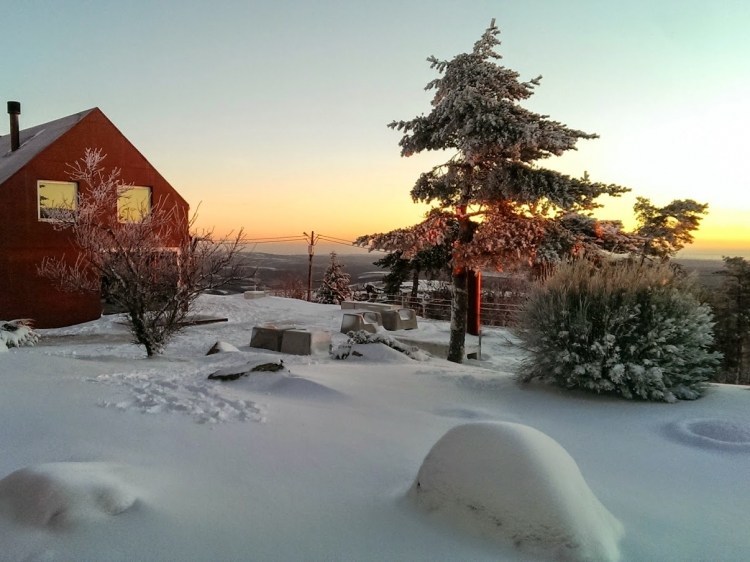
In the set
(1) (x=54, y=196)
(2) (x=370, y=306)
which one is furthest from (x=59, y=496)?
(2) (x=370, y=306)

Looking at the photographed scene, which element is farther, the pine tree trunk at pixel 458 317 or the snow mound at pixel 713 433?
the pine tree trunk at pixel 458 317

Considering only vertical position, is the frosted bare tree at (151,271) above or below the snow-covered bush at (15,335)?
above

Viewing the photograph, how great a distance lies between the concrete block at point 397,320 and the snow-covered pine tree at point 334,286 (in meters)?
15.9

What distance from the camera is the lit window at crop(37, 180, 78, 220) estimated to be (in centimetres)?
1731

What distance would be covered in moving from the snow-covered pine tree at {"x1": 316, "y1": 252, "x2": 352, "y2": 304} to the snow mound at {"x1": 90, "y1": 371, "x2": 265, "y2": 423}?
28.4m

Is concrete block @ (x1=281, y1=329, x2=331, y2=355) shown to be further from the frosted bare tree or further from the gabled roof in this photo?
the gabled roof

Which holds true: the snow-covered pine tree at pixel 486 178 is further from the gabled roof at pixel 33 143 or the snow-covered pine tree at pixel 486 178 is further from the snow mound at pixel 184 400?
the gabled roof at pixel 33 143

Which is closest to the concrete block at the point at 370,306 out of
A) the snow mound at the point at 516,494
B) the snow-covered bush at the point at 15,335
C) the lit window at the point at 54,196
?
the lit window at the point at 54,196

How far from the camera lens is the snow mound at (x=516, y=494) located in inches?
108

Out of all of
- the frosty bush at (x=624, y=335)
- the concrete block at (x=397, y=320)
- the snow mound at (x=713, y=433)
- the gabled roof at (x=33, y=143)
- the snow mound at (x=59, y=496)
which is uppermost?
the gabled roof at (x=33, y=143)

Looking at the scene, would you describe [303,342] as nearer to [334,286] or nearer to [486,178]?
[486,178]

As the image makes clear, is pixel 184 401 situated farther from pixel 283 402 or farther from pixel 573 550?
pixel 573 550

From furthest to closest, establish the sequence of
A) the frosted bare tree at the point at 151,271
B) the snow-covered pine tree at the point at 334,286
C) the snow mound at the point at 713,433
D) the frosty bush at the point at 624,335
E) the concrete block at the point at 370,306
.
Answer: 1. the snow-covered pine tree at the point at 334,286
2. the concrete block at the point at 370,306
3. the frosted bare tree at the point at 151,271
4. the frosty bush at the point at 624,335
5. the snow mound at the point at 713,433

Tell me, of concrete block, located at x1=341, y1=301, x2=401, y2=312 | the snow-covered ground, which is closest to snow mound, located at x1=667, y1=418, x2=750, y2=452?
the snow-covered ground
